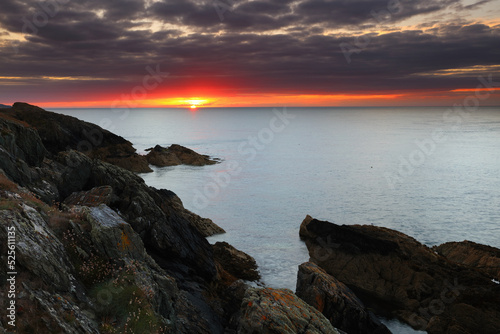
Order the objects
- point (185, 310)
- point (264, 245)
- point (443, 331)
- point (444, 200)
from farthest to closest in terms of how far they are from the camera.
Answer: point (444, 200) → point (264, 245) → point (443, 331) → point (185, 310)

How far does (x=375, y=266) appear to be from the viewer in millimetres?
26047

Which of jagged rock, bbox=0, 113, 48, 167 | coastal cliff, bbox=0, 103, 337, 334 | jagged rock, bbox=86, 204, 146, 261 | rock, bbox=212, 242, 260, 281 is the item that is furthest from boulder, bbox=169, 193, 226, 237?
jagged rock, bbox=86, 204, 146, 261

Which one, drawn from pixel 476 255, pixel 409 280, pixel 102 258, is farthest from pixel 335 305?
pixel 476 255

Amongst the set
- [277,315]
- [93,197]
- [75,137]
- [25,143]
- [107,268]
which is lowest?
[277,315]

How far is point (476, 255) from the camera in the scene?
27891mm

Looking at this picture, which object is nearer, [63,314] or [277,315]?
[63,314]

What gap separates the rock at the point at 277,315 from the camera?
41.2 feet

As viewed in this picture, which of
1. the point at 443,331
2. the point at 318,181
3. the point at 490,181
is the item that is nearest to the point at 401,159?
the point at 490,181

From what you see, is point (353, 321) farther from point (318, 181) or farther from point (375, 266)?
point (318, 181)

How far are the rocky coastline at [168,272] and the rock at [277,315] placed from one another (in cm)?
5

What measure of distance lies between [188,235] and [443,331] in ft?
53.3

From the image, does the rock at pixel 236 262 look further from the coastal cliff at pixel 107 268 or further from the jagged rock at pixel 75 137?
the jagged rock at pixel 75 137

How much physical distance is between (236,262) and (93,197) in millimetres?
13659

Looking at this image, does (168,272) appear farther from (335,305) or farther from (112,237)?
(335,305)
